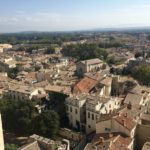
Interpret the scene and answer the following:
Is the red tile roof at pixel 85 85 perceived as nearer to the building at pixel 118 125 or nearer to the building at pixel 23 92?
the building at pixel 23 92

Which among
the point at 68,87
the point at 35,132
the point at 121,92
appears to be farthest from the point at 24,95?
the point at 121,92

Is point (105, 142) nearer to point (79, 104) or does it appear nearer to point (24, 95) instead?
point (79, 104)

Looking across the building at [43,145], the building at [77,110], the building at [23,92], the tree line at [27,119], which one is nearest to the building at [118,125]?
the building at [43,145]

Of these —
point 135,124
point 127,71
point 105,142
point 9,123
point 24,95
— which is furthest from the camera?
point 127,71

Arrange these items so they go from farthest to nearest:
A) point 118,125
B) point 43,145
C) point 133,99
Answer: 1. point 133,99
2. point 118,125
3. point 43,145

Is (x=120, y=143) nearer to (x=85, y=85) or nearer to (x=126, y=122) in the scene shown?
(x=126, y=122)

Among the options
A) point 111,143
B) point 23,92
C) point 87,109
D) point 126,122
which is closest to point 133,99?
point 87,109

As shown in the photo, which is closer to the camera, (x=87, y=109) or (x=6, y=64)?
(x=87, y=109)

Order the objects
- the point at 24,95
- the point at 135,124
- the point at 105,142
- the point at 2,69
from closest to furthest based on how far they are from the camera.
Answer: the point at 105,142 < the point at 135,124 < the point at 24,95 < the point at 2,69

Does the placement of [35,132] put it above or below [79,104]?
below

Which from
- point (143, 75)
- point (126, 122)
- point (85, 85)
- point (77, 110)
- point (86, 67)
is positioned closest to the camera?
point (126, 122)

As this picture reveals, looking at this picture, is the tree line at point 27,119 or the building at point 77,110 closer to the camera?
the tree line at point 27,119
